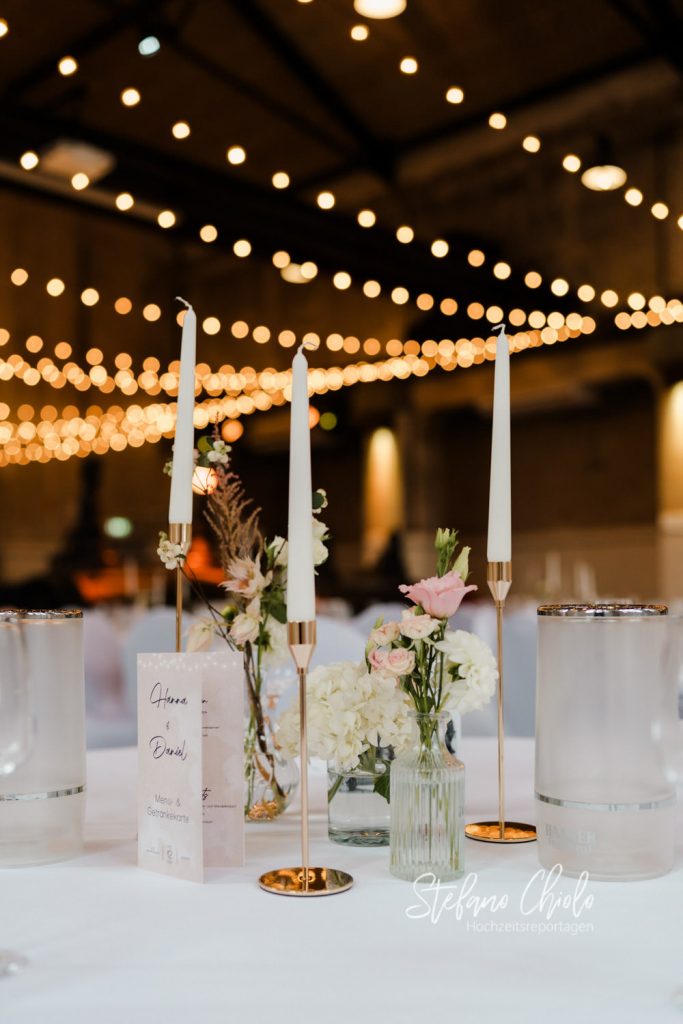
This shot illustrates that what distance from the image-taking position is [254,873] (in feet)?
3.18

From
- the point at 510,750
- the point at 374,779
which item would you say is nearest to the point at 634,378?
the point at 510,750

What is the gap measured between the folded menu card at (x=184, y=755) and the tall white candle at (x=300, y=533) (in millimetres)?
130

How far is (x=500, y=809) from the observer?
3.59ft

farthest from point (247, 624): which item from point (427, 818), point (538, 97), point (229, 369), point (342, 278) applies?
point (229, 369)

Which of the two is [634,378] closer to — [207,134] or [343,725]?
[207,134]

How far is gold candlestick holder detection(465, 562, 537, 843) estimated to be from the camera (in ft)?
3.62

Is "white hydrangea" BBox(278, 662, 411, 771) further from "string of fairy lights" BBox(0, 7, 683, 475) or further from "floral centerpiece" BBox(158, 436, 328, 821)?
"string of fairy lights" BBox(0, 7, 683, 475)

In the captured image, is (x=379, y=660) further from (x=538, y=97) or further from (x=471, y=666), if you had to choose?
(x=538, y=97)

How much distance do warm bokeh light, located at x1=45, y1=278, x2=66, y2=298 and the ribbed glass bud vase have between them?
9.43m

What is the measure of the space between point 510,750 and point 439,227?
8.84m

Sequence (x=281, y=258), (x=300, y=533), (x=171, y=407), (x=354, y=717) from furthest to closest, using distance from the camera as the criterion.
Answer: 1. (x=171, y=407)
2. (x=281, y=258)
3. (x=354, y=717)
4. (x=300, y=533)

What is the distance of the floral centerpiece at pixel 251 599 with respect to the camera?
111cm

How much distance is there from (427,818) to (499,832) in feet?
Result: 0.71

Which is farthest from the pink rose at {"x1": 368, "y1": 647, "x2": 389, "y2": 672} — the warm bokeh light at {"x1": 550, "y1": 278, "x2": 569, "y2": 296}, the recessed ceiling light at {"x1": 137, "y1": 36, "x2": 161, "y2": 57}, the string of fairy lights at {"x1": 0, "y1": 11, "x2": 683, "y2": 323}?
the warm bokeh light at {"x1": 550, "y1": 278, "x2": 569, "y2": 296}
